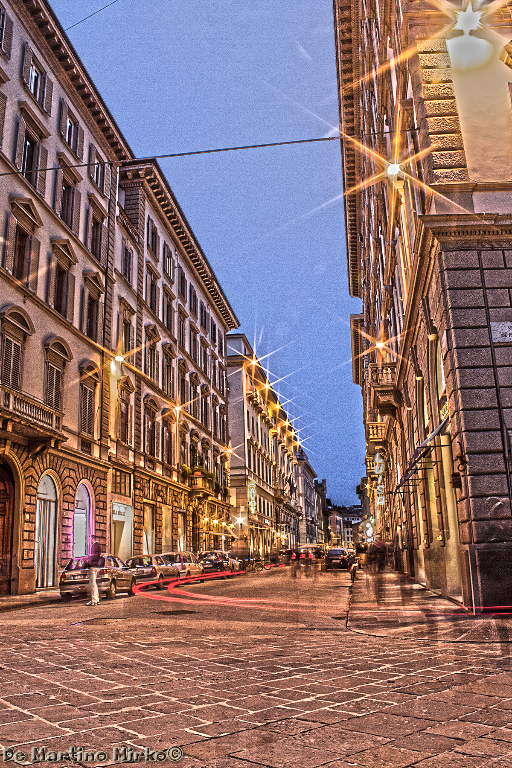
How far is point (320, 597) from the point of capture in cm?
1852

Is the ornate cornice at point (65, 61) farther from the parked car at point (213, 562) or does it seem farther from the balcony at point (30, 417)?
the parked car at point (213, 562)

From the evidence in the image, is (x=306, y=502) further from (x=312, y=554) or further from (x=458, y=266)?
(x=458, y=266)

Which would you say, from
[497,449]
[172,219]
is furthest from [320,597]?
[172,219]

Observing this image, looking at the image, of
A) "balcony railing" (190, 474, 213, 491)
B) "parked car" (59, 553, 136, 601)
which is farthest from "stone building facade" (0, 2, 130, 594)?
"balcony railing" (190, 474, 213, 491)

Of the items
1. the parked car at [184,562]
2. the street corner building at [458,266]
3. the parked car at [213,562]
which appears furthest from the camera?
the parked car at [213,562]

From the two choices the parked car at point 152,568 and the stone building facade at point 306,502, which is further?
the stone building facade at point 306,502

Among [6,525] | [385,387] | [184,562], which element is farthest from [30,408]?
[184,562]

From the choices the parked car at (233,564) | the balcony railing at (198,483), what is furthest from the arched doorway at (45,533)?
the balcony railing at (198,483)

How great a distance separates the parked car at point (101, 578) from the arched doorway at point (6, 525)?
1.93 meters

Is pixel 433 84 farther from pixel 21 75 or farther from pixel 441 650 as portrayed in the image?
pixel 21 75

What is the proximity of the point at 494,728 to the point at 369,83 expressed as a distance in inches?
1073

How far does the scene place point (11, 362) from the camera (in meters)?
21.1

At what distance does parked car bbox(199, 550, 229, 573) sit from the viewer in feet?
116

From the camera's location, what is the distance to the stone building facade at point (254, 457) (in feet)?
215
